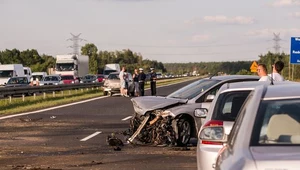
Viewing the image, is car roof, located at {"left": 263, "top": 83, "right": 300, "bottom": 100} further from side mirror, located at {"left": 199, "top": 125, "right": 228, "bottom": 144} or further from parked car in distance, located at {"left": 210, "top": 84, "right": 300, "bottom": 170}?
side mirror, located at {"left": 199, "top": 125, "right": 228, "bottom": 144}

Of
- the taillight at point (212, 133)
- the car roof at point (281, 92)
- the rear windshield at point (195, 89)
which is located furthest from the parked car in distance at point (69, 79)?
the car roof at point (281, 92)

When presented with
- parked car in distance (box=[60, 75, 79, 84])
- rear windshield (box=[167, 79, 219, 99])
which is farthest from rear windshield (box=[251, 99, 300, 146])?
parked car in distance (box=[60, 75, 79, 84])

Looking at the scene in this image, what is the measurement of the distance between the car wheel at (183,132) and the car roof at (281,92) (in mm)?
8016

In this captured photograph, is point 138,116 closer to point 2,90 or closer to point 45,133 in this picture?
point 45,133

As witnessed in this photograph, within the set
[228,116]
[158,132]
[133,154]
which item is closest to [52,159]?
[133,154]

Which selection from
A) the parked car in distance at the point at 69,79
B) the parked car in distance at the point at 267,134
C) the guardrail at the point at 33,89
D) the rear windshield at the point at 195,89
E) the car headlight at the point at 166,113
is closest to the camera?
the parked car in distance at the point at 267,134

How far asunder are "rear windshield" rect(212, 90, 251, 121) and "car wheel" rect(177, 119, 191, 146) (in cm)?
467

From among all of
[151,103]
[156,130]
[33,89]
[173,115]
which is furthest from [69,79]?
Result: [173,115]

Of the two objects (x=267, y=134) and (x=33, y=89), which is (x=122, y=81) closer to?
(x=33, y=89)

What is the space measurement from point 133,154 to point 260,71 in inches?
128

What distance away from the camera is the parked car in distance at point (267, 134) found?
15.1ft

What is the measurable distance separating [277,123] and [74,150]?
30.1 feet

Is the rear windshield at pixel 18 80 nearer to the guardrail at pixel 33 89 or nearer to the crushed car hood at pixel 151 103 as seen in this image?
the guardrail at pixel 33 89

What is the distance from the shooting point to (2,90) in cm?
3650
